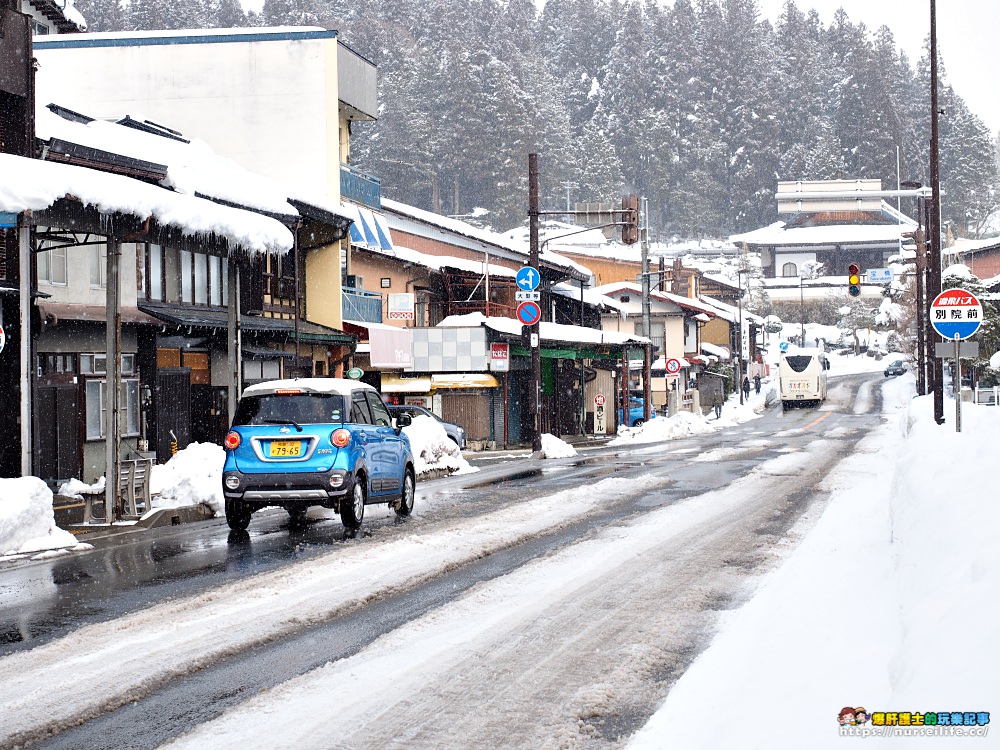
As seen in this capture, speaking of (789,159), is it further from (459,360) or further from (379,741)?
(379,741)

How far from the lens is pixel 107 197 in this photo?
15.5 m

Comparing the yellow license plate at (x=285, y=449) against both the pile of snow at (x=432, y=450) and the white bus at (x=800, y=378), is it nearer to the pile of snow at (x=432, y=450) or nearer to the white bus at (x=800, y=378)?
the pile of snow at (x=432, y=450)

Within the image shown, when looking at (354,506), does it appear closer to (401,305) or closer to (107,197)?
(107,197)

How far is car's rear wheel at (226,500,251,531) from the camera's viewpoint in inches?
551

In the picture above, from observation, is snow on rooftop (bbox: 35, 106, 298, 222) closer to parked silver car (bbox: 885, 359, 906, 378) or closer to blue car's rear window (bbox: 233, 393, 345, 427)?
blue car's rear window (bbox: 233, 393, 345, 427)

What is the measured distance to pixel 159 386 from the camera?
82.3ft

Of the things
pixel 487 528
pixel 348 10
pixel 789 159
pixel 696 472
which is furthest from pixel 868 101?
pixel 487 528

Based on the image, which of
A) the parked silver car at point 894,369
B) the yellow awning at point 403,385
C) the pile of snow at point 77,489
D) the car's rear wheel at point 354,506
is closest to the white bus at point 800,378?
the parked silver car at point 894,369

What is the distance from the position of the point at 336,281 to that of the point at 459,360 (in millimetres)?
7488

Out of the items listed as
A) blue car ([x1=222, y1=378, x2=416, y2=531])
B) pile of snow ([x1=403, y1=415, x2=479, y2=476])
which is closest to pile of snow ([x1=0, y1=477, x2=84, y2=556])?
blue car ([x1=222, y1=378, x2=416, y2=531])

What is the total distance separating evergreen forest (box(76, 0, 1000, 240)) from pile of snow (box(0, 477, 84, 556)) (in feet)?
312

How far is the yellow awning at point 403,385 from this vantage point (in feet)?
132

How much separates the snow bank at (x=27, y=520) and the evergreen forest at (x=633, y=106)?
312 ft

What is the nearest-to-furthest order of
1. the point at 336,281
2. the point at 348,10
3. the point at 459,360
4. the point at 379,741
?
the point at 379,741
the point at 336,281
the point at 459,360
the point at 348,10
